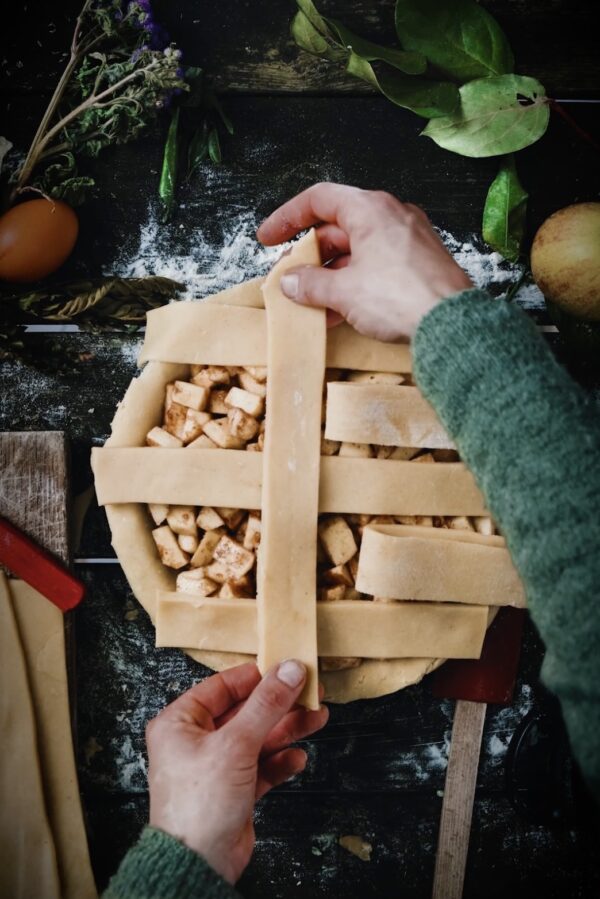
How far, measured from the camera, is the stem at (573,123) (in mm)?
2006

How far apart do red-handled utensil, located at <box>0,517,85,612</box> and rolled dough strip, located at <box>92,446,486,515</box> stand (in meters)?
0.38

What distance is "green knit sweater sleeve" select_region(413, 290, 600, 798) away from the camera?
1.14 m

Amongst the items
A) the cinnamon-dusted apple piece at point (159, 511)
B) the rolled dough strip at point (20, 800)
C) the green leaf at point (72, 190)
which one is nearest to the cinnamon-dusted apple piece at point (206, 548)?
the cinnamon-dusted apple piece at point (159, 511)

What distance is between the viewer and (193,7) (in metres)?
2.12

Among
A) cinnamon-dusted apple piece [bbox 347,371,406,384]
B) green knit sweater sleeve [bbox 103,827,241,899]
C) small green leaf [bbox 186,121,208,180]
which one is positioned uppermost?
small green leaf [bbox 186,121,208,180]

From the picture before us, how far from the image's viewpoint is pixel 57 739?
209 centimetres

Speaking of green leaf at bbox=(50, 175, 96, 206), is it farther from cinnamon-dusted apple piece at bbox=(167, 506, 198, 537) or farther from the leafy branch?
cinnamon-dusted apple piece at bbox=(167, 506, 198, 537)

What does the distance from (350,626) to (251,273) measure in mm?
1066

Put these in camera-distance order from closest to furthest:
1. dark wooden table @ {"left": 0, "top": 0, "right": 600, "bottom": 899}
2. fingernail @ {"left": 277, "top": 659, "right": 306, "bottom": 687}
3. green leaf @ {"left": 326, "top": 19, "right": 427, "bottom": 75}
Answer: fingernail @ {"left": 277, "top": 659, "right": 306, "bottom": 687}, green leaf @ {"left": 326, "top": 19, "right": 427, "bottom": 75}, dark wooden table @ {"left": 0, "top": 0, "right": 600, "bottom": 899}

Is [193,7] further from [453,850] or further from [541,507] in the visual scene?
[453,850]

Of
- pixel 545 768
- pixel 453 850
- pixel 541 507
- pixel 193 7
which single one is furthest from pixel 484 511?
pixel 193 7

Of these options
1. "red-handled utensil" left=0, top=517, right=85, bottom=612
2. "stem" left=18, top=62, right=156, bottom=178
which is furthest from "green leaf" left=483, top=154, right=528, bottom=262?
"red-handled utensil" left=0, top=517, right=85, bottom=612

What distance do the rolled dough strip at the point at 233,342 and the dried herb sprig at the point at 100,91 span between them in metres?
0.54

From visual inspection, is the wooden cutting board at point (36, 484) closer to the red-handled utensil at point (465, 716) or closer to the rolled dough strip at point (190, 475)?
the rolled dough strip at point (190, 475)
